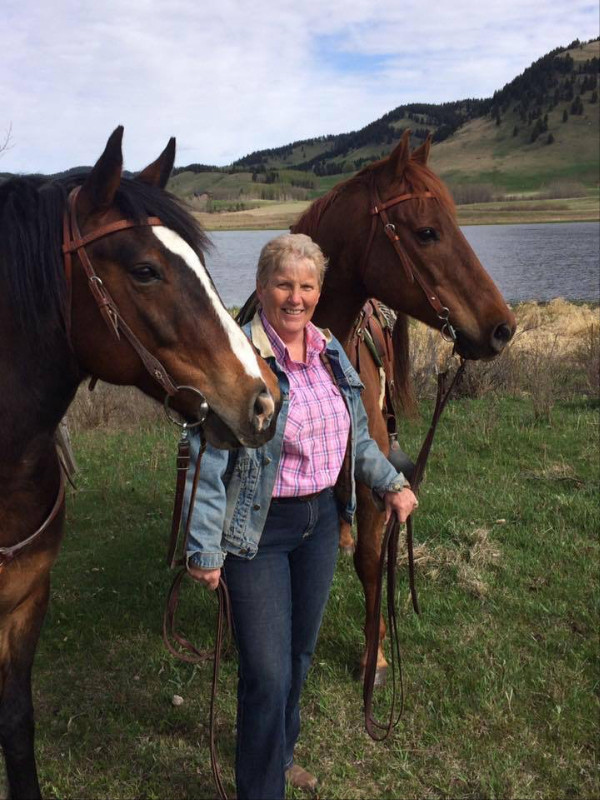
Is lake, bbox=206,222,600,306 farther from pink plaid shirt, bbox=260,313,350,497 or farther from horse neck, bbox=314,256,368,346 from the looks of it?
pink plaid shirt, bbox=260,313,350,497

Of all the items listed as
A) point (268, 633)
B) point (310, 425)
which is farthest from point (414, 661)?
point (310, 425)

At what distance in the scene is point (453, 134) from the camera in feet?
472

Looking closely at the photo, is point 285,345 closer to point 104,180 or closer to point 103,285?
point 103,285

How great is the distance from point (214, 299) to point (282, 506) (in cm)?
82

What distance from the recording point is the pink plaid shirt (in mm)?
2230

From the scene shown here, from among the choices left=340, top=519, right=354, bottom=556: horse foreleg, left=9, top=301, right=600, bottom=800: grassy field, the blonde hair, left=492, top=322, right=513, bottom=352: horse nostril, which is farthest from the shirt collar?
left=340, top=519, right=354, bottom=556: horse foreleg

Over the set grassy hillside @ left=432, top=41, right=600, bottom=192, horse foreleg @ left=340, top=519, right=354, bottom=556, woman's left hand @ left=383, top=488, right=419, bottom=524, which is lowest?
horse foreleg @ left=340, top=519, right=354, bottom=556

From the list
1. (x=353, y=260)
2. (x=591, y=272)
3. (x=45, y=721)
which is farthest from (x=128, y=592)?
(x=591, y=272)

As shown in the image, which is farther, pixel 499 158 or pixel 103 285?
pixel 499 158

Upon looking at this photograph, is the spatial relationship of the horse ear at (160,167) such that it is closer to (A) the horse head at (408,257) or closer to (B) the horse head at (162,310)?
(B) the horse head at (162,310)

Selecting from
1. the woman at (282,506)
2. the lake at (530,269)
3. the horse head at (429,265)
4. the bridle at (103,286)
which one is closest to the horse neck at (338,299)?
the horse head at (429,265)

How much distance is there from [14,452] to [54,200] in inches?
31.4

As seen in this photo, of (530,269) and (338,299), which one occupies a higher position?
(338,299)

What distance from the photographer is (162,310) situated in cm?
183
